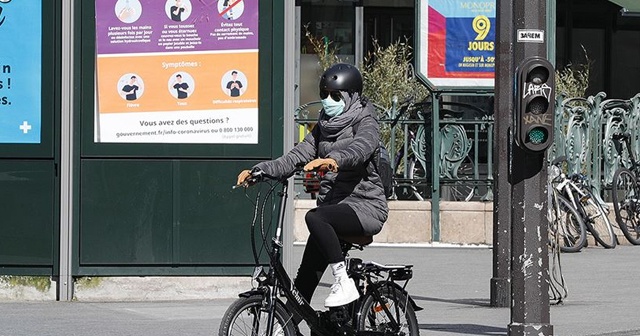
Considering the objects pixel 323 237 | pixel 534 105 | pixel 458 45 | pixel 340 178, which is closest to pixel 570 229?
pixel 458 45

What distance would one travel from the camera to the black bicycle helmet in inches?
306

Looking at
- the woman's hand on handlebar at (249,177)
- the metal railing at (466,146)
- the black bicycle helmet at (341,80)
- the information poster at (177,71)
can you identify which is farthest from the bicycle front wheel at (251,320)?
the metal railing at (466,146)

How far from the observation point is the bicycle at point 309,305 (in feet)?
23.8

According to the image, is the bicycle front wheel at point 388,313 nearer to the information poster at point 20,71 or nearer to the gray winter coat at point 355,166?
the gray winter coat at point 355,166

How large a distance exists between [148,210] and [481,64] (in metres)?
6.20

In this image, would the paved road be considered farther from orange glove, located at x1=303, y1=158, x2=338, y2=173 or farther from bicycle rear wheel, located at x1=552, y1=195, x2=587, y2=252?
orange glove, located at x1=303, y1=158, x2=338, y2=173

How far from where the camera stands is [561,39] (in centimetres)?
2355

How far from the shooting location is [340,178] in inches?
310

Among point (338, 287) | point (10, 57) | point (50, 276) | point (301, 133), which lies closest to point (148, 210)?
point (50, 276)

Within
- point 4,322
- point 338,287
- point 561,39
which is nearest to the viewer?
point 338,287

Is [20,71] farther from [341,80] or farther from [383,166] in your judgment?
[383,166]

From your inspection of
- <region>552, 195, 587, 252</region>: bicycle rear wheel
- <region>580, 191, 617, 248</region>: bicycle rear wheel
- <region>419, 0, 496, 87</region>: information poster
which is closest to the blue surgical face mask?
<region>552, 195, 587, 252</region>: bicycle rear wheel

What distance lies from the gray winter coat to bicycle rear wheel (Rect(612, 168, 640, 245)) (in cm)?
891

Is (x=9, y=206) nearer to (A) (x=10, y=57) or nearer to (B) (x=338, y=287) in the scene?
(A) (x=10, y=57)
